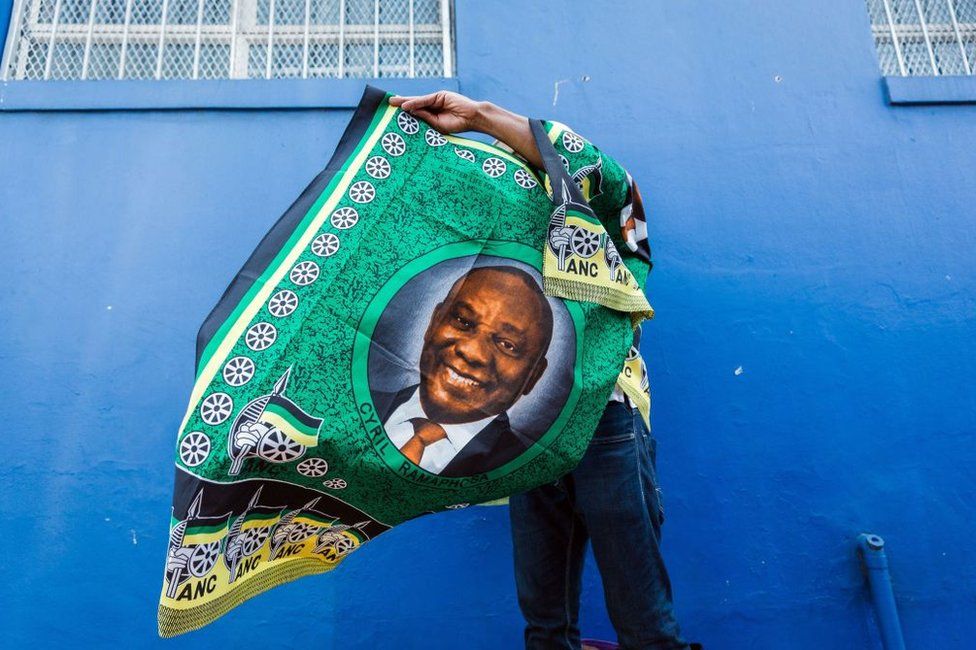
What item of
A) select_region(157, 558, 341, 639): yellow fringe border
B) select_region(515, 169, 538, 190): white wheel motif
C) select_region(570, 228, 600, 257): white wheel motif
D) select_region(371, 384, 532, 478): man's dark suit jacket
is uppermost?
select_region(515, 169, 538, 190): white wheel motif

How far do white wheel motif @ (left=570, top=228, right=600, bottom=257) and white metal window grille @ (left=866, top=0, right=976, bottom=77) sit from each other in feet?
5.92

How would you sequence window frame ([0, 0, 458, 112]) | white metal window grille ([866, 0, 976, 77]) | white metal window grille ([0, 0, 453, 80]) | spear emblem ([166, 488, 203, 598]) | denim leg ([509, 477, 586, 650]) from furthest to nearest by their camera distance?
white metal window grille ([866, 0, 976, 77]), white metal window grille ([0, 0, 453, 80]), window frame ([0, 0, 458, 112]), denim leg ([509, 477, 586, 650]), spear emblem ([166, 488, 203, 598])

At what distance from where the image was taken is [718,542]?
202 centimetres

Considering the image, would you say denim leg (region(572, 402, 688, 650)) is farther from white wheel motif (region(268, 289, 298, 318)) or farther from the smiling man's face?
white wheel motif (region(268, 289, 298, 318))

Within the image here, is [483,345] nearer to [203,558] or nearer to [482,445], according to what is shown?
[482,445]

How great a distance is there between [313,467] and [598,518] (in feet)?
1.91

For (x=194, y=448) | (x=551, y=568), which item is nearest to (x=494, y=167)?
(x=194, y=448)

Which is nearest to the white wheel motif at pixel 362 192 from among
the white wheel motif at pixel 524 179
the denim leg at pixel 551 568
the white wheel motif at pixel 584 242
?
the white wheel motif at pixel 524 179

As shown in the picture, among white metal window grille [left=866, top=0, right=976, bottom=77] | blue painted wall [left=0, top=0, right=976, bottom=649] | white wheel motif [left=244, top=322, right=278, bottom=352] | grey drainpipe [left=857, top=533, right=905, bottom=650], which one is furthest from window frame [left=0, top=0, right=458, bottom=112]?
grey drainpipe [left=857, top=533, right=905, bottom=650]

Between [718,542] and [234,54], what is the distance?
222 cm

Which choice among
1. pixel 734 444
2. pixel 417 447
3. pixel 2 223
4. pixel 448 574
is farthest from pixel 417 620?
pixel 2 223

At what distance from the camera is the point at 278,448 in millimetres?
1234

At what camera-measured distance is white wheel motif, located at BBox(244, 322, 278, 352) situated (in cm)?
129

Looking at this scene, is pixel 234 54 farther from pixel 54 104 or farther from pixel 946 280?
pixel 946 280
